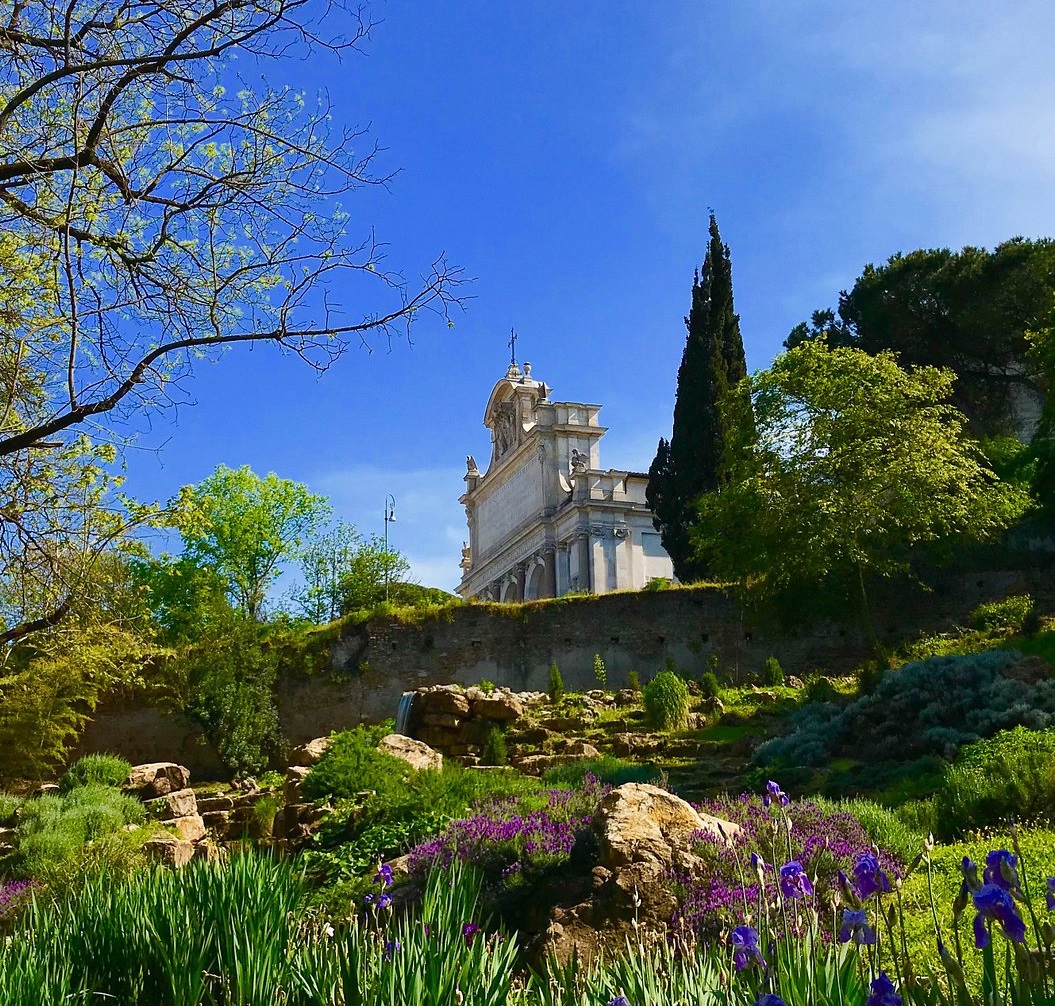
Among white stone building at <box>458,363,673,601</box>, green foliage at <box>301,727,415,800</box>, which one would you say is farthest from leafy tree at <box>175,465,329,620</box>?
green foliage at <box>301,727,415,800</box>

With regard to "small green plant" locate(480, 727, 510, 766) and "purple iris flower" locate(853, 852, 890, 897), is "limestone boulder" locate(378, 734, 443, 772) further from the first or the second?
"purple iris flower" locate(853, 852, 890, 897)

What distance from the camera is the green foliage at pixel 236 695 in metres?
22.6

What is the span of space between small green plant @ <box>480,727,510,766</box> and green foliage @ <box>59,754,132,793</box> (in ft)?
21.1

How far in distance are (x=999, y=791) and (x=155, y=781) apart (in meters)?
14.8

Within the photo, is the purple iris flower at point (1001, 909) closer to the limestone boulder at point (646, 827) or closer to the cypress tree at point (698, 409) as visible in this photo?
the limestone boulder at point (646, 827)

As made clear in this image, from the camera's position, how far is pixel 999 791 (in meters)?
8.91

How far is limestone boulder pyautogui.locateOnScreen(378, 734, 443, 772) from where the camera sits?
43.3ft

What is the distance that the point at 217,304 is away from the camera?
20.1ft

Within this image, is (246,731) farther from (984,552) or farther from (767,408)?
(984,552)

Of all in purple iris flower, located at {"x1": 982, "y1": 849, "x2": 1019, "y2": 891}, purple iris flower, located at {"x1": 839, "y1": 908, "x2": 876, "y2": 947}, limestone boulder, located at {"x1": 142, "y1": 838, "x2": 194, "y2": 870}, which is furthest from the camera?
limestone boulder, located at {"x1": 142, "y1": 838, "x2": 194, "y2": 870}

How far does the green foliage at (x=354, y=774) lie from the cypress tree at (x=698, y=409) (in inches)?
756

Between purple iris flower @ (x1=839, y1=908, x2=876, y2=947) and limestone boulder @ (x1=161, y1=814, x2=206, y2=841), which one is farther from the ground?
purple iris flower @ (x1=839, y1=908, x2=876, y2=947)

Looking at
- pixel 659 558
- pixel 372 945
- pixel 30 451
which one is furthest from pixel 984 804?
pixel 659 558

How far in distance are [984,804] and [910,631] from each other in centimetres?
1661
